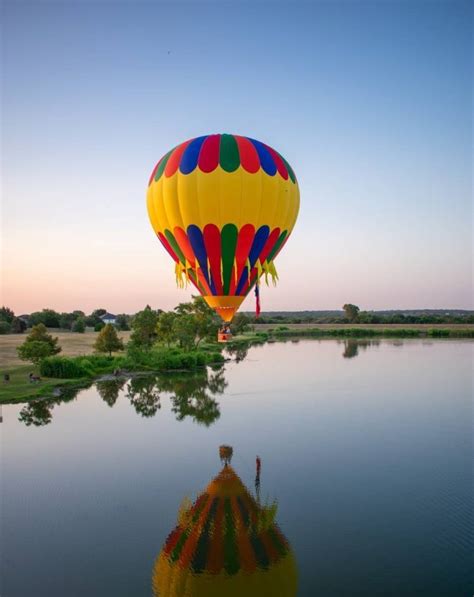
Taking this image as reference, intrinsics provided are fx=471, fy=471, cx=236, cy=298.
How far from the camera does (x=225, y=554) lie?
391 inches

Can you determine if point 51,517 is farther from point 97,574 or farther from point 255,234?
point 255,234

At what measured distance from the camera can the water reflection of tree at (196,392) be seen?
21812 mm

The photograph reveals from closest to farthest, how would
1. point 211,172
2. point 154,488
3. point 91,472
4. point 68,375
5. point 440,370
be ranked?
1. point 154,488
2. point 91,472
3. point 211,172
4. point 68,375
5. point 440,370

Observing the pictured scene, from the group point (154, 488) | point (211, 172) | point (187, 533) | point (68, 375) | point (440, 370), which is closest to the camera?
point (187, 533)

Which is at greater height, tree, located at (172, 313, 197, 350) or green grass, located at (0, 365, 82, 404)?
tree, located at (172, 313, 197, 350)

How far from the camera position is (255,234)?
18828 millimetres

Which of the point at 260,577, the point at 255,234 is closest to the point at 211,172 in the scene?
the point at 255,234

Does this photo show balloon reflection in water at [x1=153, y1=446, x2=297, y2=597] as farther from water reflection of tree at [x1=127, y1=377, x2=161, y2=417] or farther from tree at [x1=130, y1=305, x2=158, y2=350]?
tree at [x1=130, y1=305, x2=158, y2=350]

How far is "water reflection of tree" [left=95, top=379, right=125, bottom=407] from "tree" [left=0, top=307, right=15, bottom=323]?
4961 centimetres

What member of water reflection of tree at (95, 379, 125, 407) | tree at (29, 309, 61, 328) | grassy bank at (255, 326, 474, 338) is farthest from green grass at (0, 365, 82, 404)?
grassy bank at (255, 326, 474, 338)

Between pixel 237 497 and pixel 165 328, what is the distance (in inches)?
1101

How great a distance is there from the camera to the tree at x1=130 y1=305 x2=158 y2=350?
37.8 metres

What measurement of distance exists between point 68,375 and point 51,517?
58.4 feet

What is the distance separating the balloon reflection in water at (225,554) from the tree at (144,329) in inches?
1032
